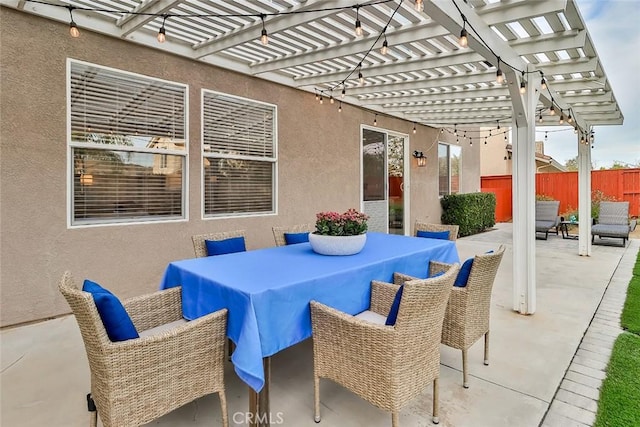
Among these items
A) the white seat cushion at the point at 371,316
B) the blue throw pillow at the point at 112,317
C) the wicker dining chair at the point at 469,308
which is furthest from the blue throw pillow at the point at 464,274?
the blue throw pillow at the point at 112,317

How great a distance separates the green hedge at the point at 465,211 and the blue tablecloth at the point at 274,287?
658 centimetres

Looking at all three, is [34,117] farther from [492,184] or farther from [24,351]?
[492,184]

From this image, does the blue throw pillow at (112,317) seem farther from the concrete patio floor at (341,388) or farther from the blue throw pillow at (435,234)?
the blue throw pillow at (435,234)

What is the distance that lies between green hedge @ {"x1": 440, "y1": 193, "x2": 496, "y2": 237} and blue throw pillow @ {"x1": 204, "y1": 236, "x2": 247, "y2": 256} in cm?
699

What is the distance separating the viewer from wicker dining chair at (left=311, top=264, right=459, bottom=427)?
174 centimetres

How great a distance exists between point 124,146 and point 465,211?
8108 mm

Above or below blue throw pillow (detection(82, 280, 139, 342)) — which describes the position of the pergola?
above

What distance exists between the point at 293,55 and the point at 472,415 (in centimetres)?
416

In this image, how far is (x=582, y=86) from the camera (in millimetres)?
4883

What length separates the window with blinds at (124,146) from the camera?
3678 millimetres

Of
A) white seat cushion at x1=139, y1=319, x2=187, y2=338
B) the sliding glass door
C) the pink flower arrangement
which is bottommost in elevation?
white seat cushion at x1=139, y1=319, x2=187, y2=338

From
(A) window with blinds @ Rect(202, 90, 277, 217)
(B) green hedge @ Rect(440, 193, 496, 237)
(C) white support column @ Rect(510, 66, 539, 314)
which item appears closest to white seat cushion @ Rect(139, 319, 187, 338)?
(A) window with blinds @ Rect(202, 90, 277, 217)

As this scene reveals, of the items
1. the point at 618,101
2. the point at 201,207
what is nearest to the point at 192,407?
the point at 201,207

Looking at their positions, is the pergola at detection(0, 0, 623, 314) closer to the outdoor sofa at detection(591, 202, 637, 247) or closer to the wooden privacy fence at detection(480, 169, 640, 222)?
the outdoor sofa at detection(591, 202, 637, 247)
